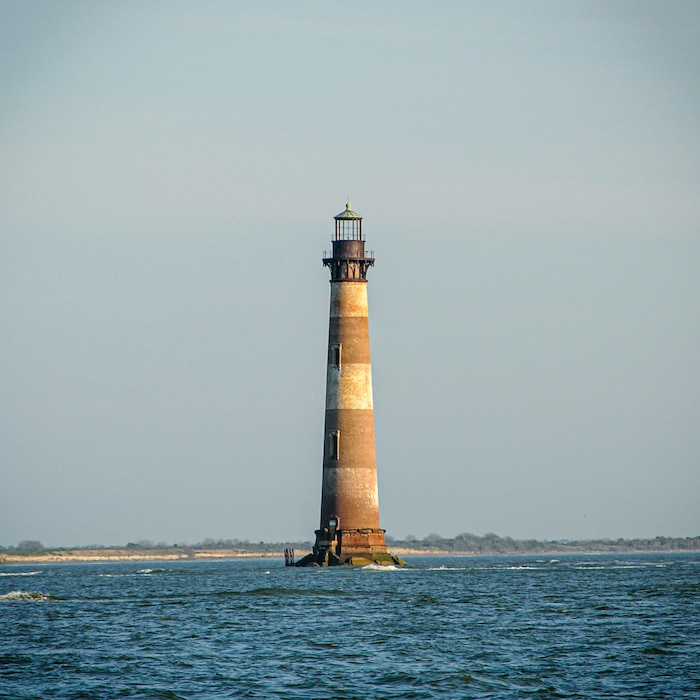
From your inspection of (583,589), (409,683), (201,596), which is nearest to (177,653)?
(409,683)

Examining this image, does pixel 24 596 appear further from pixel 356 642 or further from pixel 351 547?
pixel 356 642

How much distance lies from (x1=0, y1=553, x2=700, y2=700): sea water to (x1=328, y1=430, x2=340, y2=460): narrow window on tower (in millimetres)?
9446

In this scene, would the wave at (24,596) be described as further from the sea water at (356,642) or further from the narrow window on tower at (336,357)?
the narrow window on tower at (336,357)

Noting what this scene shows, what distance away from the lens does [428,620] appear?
43.2 m

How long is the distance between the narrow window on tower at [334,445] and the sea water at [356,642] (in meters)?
9.45

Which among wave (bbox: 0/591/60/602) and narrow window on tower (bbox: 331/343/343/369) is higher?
narrow window on tower (bbox: 331/343/343/369)

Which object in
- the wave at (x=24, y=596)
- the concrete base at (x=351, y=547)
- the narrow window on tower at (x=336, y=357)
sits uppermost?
the narrow window on tower at (x=336, y=357)

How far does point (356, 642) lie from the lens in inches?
1460

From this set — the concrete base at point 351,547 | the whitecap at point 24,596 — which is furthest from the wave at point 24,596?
the concrete base at point 351,547

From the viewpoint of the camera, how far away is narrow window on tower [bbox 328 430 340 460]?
68.8 m

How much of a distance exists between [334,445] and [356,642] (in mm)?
32041

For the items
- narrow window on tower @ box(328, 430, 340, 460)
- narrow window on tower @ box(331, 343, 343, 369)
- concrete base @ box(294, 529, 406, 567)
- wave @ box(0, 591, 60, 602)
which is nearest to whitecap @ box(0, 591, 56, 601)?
wave @ box(0, 591, 60, 602)

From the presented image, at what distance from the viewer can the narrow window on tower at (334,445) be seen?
226 feet

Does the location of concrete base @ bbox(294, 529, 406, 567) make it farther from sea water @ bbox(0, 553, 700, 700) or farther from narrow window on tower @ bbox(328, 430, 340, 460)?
sea water @ bbox(0, 553, 700, 700)
